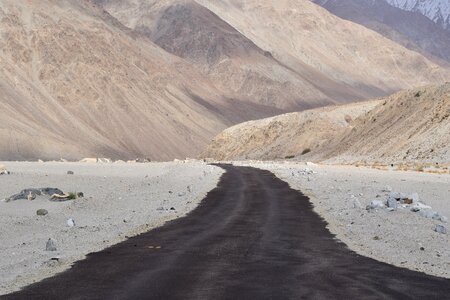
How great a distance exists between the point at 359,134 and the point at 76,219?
233ft

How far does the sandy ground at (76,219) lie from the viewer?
14.3 metres

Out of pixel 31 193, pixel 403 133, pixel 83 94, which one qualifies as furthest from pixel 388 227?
pixel 83 94

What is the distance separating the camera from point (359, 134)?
90562mm

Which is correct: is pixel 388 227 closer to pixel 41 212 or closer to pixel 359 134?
pixel 41 212

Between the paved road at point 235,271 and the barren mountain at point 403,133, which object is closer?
the paved road at point 235,271

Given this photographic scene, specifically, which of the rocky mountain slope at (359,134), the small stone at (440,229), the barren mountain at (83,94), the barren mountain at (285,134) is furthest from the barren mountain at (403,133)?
the small stone at (440,229)

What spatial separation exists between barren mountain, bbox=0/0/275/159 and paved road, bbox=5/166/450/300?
282 feet

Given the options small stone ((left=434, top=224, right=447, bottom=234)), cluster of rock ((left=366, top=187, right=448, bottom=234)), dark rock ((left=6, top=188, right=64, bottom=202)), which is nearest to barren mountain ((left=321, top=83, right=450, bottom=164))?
cluster of rock ((left=366, top=187, right=448, bottom=234))

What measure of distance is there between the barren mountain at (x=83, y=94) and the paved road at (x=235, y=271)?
86.1 m

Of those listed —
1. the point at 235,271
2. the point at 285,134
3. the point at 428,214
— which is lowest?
the point at 285,134

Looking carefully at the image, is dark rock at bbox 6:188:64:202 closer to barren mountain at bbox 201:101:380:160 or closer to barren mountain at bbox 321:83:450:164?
barren mountain at bbox 321:83:450:164

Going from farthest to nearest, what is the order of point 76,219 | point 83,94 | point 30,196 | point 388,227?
point 83,94 → point 30,196 → point 76,219 → point 388,227

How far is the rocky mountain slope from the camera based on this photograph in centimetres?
6912

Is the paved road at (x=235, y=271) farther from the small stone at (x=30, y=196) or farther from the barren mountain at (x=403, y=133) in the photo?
the barren mountain at (x=403, y=133)
